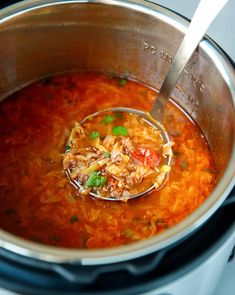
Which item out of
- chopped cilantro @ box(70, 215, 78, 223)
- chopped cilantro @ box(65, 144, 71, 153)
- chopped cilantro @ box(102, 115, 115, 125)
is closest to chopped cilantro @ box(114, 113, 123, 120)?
chopped cilantro @ box(102, 115, 115, 125)

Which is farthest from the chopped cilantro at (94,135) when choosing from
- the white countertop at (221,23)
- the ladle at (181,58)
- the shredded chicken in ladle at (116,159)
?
the white countertop at (221,23)

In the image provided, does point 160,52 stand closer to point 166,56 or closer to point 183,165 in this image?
point 166,56

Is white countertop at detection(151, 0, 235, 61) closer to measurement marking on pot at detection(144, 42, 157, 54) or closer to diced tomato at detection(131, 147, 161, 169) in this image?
measurement marking on pot at detection(144, 42, 157, 54)

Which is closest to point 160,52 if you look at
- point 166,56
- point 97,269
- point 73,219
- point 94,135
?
point 166,56

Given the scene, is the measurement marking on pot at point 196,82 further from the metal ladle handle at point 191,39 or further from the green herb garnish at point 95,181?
the green herb garnish at point 95,181

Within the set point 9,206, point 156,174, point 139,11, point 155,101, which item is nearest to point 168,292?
point 156,174

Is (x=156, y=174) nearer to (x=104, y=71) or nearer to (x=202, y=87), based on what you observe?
(x=202, y=87)
